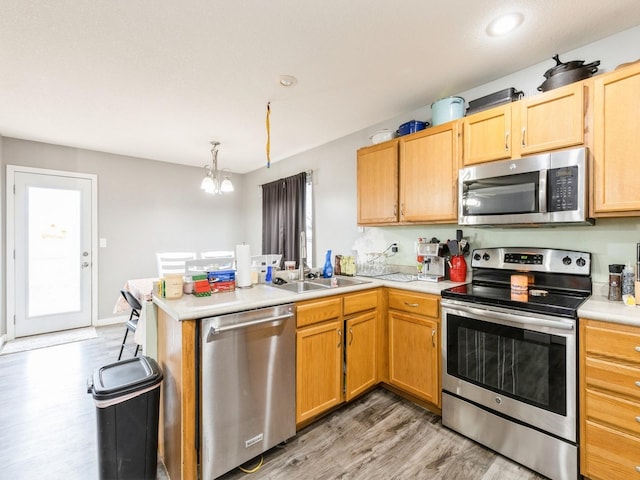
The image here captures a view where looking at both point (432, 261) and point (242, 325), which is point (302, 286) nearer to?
point (242, 325)

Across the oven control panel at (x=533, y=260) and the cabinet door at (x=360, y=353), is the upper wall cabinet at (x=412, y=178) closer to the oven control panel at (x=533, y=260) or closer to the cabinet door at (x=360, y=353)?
the oven control panel at (x=533, y=260)

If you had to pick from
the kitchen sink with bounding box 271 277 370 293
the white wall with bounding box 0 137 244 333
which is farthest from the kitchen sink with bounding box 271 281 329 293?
the white wall with bounding box 0 137 244 333

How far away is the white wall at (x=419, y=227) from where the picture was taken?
1.83 meters

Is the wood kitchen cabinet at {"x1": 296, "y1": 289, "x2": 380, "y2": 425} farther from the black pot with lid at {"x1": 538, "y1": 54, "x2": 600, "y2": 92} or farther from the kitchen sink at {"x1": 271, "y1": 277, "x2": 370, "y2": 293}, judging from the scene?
the black pot with lid at {"x1": 538, "y1": 54, "x2": 600, "y2": 92}

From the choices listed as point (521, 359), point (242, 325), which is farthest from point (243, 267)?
point (521, 359)

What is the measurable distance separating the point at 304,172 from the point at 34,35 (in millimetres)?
2853

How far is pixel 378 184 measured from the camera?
2826mm

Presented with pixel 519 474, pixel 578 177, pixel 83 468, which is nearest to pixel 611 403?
pixel 519 474

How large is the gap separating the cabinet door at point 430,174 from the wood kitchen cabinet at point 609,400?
3.69 ft

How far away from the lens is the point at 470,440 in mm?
1918

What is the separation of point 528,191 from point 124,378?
2555mm

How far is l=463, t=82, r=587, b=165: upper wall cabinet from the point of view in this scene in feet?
5.71

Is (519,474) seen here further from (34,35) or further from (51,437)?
(34,35)

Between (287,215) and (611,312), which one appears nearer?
(611,312)
